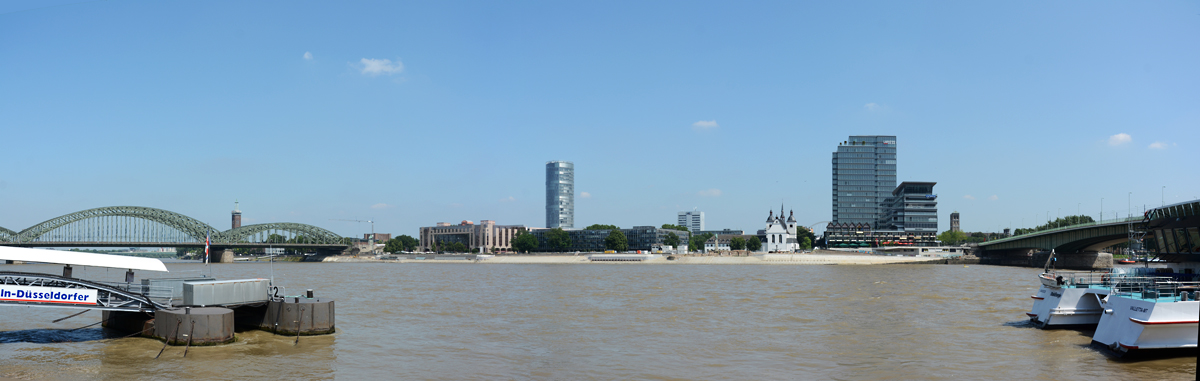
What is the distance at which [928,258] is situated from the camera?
177m

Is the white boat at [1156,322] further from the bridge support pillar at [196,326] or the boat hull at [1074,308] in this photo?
the bridge support pillar at [196,326]

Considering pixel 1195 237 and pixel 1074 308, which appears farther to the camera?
pixel 1195 237

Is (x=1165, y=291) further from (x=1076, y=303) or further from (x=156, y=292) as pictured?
(x=156, y=292)

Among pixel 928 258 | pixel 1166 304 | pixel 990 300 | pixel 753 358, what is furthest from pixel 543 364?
pixel 928 258

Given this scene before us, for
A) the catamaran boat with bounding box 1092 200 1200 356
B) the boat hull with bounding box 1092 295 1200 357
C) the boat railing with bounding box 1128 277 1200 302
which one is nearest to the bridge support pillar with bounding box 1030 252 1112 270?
the catamaran boat with bounding box 1092 200 1200 356

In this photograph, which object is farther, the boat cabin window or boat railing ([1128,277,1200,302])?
the boat cabin window

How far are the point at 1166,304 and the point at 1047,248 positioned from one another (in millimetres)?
122932

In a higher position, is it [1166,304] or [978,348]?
[1166,304]

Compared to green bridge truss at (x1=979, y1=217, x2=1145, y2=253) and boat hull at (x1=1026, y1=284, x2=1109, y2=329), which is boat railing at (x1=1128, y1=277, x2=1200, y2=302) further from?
green bridge truss at (x1=979, y1=217, x2=1145, y2=253)

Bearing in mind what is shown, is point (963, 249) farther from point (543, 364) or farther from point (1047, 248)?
point (543, 364)

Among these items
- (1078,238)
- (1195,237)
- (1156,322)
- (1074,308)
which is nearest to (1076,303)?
(1074,308)

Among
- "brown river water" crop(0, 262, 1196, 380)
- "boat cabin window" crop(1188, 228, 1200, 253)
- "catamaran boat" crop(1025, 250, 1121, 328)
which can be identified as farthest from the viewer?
"boat cabin window" crop(1188, 228, 1200, 253)

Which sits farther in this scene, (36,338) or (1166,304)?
(36,338)

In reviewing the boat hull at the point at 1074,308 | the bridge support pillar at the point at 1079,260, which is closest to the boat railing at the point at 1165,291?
the boat hull at the point at 1074,308
